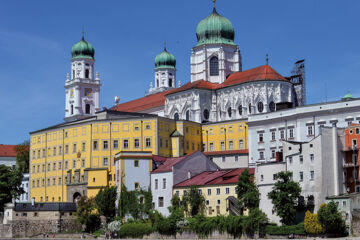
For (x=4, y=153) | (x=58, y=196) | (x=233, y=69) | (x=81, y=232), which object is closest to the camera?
(x=81, y=232)

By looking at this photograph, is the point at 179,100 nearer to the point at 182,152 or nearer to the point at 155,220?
the point at 182,152

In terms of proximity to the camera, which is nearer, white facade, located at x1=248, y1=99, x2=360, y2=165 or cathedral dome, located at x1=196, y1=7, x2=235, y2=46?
white facade, located at x1=248, y1=99, x2=360, y2=165

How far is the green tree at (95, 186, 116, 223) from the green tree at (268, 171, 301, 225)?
84.4 ft

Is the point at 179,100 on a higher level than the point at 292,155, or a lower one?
higher

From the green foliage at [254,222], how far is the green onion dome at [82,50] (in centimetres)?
10491

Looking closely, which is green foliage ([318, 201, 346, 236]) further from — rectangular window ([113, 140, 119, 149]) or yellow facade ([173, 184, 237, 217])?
rectangular window ([113, 140, 119, 149])

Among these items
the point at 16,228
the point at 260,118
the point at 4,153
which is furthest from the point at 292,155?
the point at 4,153

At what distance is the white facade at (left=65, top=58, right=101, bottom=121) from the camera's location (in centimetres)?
16875

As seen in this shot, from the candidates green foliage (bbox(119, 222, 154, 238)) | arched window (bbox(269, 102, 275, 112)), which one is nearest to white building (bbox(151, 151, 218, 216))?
green foliage (bbox(119, 222, 154, 238))

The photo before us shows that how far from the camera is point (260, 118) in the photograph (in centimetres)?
10388

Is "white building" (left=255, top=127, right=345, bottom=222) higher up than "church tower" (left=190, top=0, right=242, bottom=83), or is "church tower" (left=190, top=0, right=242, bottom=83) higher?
"church tower" (left=190, top=0, right=242, bottom=83)

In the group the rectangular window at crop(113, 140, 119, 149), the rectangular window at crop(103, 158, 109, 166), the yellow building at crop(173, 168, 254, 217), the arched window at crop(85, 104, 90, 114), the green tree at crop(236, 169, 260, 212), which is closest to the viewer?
the green tree at crop(236, 169, 260, 212)

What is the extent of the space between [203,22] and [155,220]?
211 ft

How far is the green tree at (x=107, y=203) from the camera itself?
299 ft
